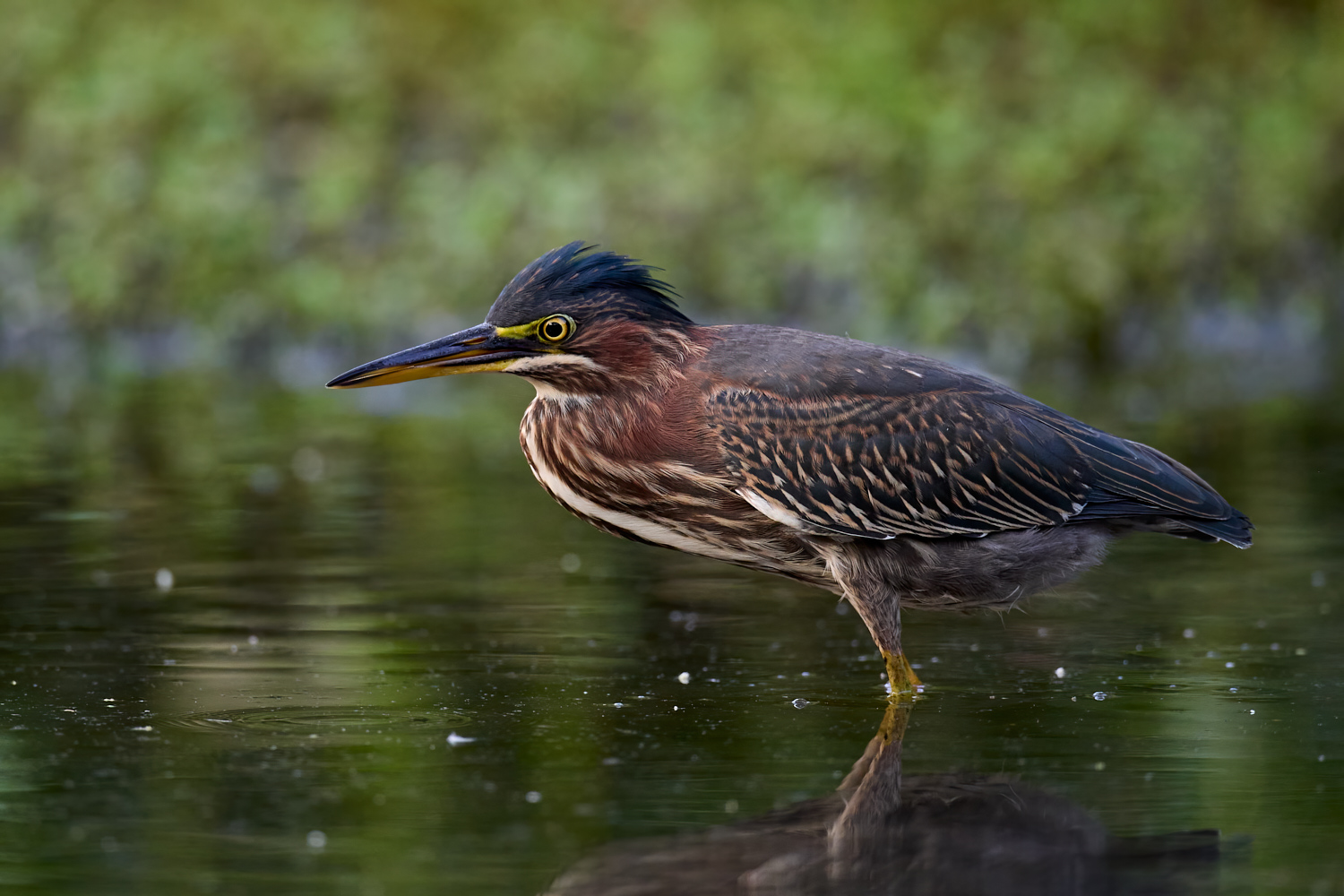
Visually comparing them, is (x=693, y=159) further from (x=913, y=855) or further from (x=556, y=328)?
(x=913, y=855)

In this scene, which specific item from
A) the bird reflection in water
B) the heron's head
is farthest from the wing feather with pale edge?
the bird reflection in water

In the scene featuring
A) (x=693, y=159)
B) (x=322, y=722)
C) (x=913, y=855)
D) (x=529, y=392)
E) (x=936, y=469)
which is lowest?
(x=913, y=855)

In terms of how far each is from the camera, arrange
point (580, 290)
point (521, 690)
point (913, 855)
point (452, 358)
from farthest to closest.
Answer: point (580, 290) → point (452, 358) → point (521, 690) → point (913, 855)

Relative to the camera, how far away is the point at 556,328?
712 cm

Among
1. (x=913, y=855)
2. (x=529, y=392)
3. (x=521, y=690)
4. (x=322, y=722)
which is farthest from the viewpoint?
(x=529, y=392)

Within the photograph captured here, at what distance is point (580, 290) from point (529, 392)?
9.78m

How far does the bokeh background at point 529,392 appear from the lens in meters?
5.61

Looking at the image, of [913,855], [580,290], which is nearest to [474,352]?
[580,290]

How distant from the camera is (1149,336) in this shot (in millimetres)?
18344

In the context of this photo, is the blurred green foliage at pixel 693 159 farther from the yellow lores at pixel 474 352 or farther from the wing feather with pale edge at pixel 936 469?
the yellow lores at pixel 474 352

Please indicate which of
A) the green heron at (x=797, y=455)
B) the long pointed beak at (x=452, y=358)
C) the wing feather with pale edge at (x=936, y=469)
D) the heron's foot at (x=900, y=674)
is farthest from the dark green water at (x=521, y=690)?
the long pointed beak at (x=452, y=358)

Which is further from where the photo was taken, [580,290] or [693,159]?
[693,159]

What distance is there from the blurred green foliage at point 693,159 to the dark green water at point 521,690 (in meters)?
6.50

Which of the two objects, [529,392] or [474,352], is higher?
[529,392]
